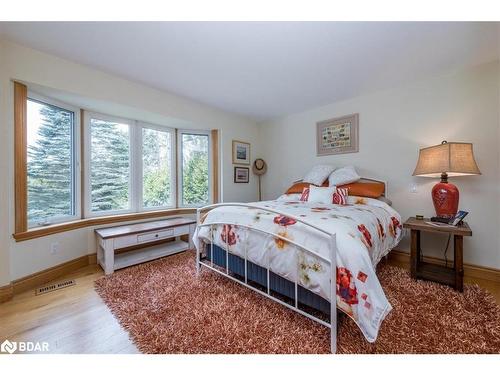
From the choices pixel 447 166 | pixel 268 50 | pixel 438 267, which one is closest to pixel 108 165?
pixel 268 50

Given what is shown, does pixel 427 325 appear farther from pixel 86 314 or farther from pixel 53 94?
pixel 53 94

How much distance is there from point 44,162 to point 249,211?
2358 millimetres

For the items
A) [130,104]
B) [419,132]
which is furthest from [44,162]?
[419,132]

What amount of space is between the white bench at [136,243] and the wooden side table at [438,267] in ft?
8.78

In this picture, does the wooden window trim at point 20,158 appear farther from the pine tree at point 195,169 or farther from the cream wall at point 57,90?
the pine tree at point 195,169

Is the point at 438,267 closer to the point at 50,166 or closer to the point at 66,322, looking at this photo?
the point at 66,322

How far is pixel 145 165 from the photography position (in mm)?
3250

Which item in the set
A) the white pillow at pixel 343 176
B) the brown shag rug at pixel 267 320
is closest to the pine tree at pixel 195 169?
the brown shag rug at pixel 267 320

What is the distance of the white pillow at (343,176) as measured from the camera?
2754 mm

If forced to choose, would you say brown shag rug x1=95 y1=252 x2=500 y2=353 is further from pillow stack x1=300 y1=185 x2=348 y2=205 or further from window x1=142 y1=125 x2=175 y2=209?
window x1=142 y1=125 x2=175 y2=209

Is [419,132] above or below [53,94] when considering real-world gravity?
below

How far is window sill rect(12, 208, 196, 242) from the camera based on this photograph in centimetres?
201

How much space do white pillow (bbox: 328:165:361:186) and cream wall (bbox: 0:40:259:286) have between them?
216 centimetres
